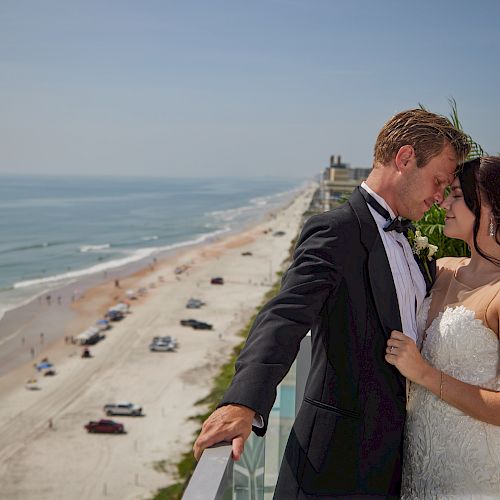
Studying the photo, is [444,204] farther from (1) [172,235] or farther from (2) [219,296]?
(1) [172,235]

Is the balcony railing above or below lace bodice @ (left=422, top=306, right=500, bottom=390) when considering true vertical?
below

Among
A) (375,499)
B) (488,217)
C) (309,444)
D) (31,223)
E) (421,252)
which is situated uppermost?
(488,217)

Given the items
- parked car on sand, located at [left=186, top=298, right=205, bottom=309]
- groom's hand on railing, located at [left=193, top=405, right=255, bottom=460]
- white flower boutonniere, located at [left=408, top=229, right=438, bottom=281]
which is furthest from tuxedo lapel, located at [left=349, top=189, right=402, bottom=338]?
parked car on sand, located at [left=186, top=298, right=205, bottom=309]

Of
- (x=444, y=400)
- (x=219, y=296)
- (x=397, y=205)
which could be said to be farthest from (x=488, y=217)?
(x=219, y=296)

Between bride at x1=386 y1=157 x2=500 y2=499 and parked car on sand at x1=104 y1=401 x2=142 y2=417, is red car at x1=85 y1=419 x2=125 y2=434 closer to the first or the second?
parked car on sand at x1=104 y1=401 x2=142 y2=417

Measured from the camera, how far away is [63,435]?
17.4 m

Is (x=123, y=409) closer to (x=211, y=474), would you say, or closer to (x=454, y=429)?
(x=454, y=429)

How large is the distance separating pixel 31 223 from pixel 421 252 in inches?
2764

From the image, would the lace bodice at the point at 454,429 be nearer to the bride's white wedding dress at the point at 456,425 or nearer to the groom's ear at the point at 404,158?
the bride's white wedding dress at the point at 456,425

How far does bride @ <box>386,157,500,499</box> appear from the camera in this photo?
1.91 m

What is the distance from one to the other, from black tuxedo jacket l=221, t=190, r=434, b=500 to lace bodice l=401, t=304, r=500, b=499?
0.54 ft

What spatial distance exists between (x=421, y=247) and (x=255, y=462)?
91cm

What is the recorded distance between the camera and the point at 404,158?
184 centimetres

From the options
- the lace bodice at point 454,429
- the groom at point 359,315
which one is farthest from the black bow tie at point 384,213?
the lace bodice at point 454,429
